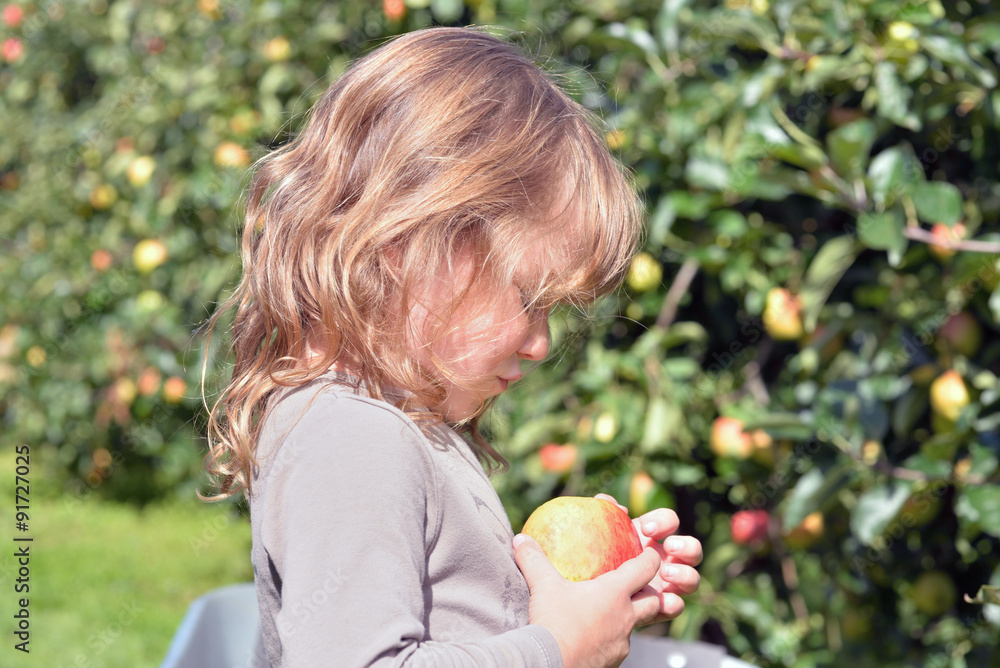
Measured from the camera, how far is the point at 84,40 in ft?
9.30

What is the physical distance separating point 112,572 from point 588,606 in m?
2.12

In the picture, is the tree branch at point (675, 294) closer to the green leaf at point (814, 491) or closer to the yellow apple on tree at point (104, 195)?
the green leaf at point (814, 491)

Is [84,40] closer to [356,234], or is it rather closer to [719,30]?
[719,30]

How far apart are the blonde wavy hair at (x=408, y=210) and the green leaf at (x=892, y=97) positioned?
560mm

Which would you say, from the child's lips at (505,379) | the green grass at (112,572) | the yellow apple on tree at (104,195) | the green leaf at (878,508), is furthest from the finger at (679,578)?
the yellow apple on tree at (104,195)

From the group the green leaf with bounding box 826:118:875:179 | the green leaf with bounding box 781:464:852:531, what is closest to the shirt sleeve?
the green leaf with bounding box 781:464:852:531

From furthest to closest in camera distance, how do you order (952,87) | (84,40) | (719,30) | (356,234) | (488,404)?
1. (84,40)
2. (719,30)
3. (952,87)
4. (488,404)
5. (356,234)

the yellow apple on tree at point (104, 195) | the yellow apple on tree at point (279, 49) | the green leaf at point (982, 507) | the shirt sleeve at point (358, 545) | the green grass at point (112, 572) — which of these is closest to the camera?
the shirt sleeve at point (358, 545)

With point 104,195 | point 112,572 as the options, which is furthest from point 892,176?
point 112,572

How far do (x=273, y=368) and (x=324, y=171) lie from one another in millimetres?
167

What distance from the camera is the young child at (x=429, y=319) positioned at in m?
0.64

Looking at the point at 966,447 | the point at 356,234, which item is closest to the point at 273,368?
the point at 356,234

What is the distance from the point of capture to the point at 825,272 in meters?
1.24

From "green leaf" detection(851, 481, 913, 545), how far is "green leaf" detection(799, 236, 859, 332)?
0.22m
